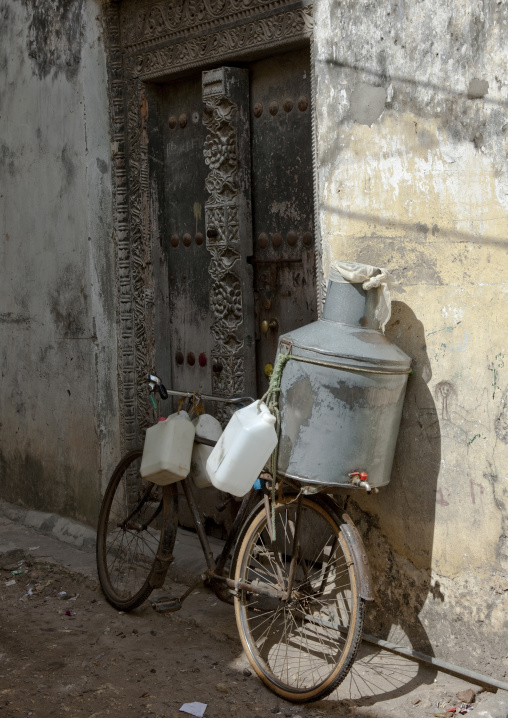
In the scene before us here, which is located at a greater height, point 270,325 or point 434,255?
point 434,255

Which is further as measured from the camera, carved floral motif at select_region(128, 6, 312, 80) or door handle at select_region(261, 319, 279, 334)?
door handle at select_region(261, 319, 279, 334)

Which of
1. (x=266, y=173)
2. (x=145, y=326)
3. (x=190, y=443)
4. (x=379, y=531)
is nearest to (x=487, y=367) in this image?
(x=379, y=531)

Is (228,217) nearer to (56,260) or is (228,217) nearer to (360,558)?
(56,260)

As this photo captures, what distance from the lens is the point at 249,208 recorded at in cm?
457

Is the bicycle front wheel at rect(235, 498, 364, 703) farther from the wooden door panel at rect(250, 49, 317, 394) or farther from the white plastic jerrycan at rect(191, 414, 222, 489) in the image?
the wooden door panel at rect(250, 49, 317, 394)

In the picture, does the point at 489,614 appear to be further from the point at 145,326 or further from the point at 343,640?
the point at 145,326

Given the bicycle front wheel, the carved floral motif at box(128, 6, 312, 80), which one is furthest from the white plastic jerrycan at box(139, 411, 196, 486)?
the carved floral motif at box(128, 6, 312, 80)

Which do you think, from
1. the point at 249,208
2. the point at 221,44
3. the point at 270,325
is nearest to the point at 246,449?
the point at 270,325

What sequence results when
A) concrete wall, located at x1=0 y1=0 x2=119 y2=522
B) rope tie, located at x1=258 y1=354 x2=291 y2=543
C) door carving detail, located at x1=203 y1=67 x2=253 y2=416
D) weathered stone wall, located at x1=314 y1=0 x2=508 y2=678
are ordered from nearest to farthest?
weathered stone wall, located at x1=314 y1=0 x2=508 y2=678, rope tie, located at x1=258 y1=354 x2=291 y2=543, door carving detail, located at x1=203 y1=67 x2=253 y2=416, concrete wall, located at x1=0 y1=0 x2=119 y2=522

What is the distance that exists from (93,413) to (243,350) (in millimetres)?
1194

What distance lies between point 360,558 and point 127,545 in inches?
75.5

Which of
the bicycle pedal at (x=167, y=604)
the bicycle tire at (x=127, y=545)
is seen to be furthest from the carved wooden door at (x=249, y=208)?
the bicycle pedal at (x=167, y=604)

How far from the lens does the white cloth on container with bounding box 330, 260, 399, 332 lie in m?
3.33

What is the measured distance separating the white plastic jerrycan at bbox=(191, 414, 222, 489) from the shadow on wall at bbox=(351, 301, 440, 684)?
753 millimetres
